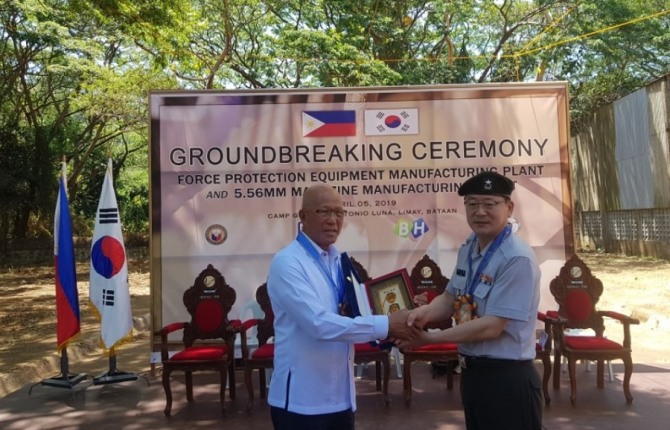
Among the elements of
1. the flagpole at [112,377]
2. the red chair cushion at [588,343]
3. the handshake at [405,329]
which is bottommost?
the flagpole at [112,377]

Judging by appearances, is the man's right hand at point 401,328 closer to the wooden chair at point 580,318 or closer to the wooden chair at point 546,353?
the wooden chair at point 546,353

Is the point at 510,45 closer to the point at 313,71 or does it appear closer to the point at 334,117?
the point at 313,71

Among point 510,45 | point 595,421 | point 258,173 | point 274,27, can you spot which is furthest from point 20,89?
point 595,421

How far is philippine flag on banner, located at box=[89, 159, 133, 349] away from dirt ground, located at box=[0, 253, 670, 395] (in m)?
1.31

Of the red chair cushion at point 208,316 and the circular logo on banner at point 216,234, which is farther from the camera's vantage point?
the circular logo on banner at point 216,234

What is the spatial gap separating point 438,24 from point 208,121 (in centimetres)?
1191

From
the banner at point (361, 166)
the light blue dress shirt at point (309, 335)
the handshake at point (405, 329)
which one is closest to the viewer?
the light blue dress shirt at point (309, 335)

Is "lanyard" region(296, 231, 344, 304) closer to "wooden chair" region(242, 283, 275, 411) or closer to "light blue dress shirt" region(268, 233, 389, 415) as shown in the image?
"light blue dress shirt" region(268, 233, 389, 415)

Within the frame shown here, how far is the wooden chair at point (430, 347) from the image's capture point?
4.85 m

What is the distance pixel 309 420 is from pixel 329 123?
4.12 m

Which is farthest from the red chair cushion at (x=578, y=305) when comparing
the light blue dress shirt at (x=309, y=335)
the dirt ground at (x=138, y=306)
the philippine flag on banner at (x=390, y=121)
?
the light blue dress shirt at (x=309, y=335)

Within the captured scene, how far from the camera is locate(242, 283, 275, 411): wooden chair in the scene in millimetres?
4797

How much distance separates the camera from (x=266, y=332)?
5234 mm

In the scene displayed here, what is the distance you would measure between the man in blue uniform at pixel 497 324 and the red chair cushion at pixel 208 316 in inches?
132
